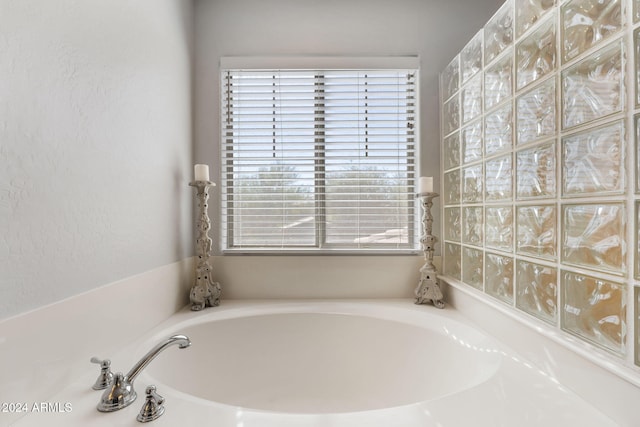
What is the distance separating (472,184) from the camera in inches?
56.6

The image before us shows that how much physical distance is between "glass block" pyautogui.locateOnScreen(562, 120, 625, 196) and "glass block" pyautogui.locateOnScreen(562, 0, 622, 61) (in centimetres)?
23

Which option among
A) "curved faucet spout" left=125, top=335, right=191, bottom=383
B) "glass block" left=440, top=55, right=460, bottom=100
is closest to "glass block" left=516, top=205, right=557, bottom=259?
"glass block" left=440, top=55, right=460, bottom=100

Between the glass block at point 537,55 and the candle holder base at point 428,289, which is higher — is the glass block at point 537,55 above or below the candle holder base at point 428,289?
above

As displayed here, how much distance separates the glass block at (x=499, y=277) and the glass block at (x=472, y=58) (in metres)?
0.84

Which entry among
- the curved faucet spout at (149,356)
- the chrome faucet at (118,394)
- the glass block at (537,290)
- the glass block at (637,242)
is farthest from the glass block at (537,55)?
the chrome faucet at (118,394)

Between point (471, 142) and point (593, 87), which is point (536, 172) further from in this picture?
point (471, 142)

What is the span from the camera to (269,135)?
1863mm

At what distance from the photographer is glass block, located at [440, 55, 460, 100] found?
159cm

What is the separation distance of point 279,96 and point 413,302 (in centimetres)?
142

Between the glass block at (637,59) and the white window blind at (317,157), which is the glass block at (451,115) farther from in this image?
the glass block at (637,59)

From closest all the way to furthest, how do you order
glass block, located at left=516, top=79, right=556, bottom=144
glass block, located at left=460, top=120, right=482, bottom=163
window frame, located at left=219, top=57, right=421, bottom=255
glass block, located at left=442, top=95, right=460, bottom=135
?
glass block, located at left=516, top=79, right=556, bottom=144 → glass block, located at left=460, top=120, right=482, bottom=163 → glass block, located at left=442, top=95, right=460, bottom=135 → window frame, located at left=219, top=57, right=421, bottom=255

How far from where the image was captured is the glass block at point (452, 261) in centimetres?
159

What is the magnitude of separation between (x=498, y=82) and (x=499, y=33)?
201 millimetres

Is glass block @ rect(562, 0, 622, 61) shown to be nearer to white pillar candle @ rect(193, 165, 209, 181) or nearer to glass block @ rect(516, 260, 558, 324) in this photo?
glass block @ rect(516, 260, 558, 324)
